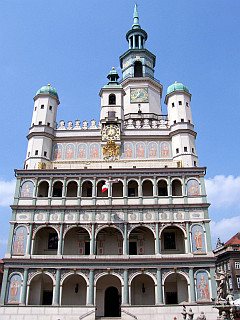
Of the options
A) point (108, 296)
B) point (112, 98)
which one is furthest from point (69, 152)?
point (108, 296)

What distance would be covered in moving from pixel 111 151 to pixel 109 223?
914 centimetres

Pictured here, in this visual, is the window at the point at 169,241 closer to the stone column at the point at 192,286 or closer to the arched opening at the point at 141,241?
the arched opening at the point at 141,241

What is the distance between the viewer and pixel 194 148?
1548 inches

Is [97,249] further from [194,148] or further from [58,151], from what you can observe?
[194,148]

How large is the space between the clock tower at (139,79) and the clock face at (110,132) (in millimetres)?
5703

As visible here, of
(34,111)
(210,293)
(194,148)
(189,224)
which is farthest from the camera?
(34,111)

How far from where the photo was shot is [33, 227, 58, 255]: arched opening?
1355 inches

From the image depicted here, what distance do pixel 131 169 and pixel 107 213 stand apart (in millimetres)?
5164

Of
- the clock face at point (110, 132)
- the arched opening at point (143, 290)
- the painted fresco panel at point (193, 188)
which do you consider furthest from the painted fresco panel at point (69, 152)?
the arched opening at point (143, 290)

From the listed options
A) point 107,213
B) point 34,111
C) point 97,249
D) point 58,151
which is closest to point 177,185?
point 107,213

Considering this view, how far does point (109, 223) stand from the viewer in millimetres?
33625

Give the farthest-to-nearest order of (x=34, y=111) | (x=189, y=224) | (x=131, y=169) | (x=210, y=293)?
(x=34, y=111)
(x=131, y=169)
(x=189, y=224)
(x=210, y=293)

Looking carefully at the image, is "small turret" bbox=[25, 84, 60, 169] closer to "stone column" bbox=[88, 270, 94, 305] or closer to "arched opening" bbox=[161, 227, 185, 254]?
"stone column" bbox=[88, 270, 94, 305]

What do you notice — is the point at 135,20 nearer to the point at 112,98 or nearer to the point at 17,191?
the point at 112,98
